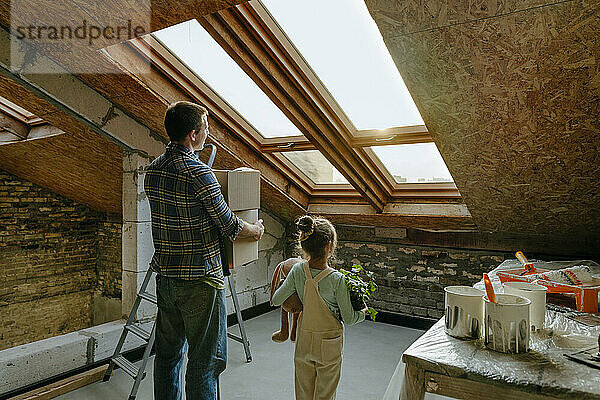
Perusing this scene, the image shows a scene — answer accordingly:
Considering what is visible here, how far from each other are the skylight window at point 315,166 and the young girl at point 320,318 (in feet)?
5.59

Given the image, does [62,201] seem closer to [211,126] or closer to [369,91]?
[211,126]

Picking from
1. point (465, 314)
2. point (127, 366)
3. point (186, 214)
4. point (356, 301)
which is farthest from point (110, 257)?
point (465, 314)

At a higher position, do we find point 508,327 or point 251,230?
point 251,230

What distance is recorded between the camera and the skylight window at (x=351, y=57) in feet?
7.77

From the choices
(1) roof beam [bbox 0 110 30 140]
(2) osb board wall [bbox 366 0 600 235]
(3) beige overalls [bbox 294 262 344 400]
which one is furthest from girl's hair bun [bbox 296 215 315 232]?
(1) roof beam [bbox 0 110 30 140]

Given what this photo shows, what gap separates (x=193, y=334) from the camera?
2.13 metres

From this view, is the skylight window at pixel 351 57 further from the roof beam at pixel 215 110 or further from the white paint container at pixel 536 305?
the white paint container at pixel 536 305

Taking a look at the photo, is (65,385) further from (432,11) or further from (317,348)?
(432,11)

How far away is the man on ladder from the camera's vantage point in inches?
82.4

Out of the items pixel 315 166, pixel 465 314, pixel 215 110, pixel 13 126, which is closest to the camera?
pixel 465 314

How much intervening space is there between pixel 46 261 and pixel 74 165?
169 cm

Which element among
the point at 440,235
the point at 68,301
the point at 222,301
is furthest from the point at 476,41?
the point at 68,301

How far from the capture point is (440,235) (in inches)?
158

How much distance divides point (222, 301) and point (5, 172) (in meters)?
3.86
